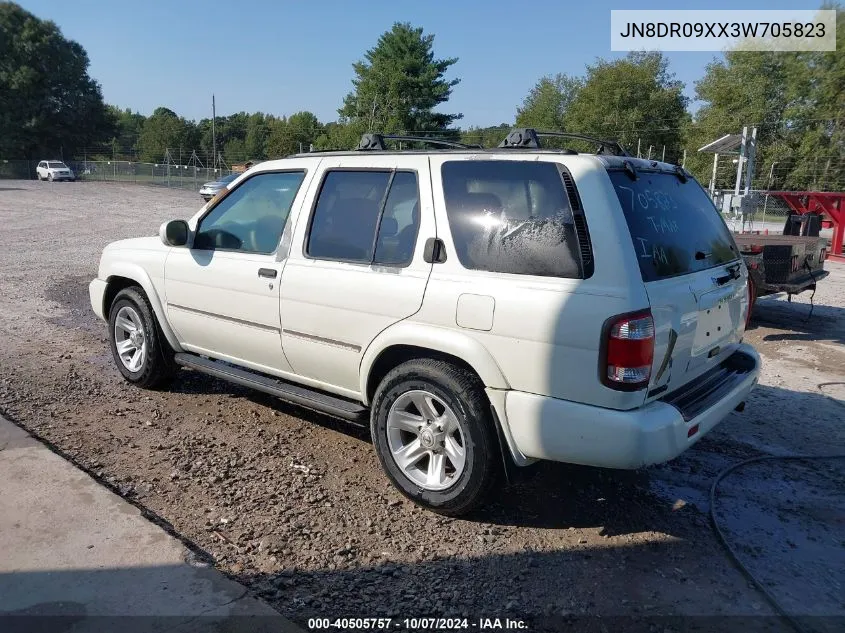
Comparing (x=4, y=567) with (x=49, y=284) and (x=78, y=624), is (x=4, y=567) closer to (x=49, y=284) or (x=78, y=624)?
(x=78, y=624)

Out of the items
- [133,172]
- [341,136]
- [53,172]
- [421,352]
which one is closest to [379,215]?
[421,352]

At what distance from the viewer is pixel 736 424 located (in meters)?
4.98

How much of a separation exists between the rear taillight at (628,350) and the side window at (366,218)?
1215 millimetres

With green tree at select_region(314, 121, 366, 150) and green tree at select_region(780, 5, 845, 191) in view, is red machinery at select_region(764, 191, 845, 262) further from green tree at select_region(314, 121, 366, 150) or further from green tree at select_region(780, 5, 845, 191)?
green tree at select_region(314, 121, 366, 150)

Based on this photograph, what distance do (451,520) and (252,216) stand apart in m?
2.44

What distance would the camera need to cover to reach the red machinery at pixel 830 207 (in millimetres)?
15539

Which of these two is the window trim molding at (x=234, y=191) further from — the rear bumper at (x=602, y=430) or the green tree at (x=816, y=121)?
the green tree at (x=816, y=121)

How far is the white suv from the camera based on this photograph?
3.03 m

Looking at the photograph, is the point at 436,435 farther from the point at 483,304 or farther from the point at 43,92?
the point at 43,92

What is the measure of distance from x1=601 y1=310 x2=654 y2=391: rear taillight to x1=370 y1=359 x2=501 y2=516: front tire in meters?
0.69

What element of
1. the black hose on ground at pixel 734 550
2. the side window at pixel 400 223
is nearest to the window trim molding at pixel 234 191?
the side window at pixel 400 223

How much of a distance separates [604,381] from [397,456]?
1.30 metres

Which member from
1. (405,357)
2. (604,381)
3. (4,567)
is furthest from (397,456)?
(4,567)

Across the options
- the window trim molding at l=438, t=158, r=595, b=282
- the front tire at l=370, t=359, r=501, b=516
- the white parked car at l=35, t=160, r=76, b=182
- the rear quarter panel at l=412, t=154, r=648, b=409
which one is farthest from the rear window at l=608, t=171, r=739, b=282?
the white parked car at l=35, t=160, r=76, b=182
